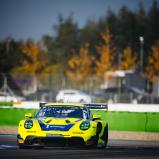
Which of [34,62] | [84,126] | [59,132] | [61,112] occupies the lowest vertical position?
[59,132]

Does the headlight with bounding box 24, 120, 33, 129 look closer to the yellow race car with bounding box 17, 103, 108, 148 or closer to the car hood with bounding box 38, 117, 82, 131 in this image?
the yellow race car with bounding box 17, 103, 108, 148

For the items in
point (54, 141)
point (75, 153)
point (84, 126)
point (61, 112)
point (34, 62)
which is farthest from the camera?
point (34, 62)

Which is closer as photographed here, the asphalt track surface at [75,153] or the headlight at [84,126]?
the asphalt track surface at [75,153]

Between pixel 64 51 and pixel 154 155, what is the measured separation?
334ft

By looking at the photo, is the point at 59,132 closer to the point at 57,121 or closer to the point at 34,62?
the point at 57,121

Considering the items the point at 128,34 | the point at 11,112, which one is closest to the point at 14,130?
the point at 11,112

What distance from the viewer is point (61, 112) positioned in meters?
19.8

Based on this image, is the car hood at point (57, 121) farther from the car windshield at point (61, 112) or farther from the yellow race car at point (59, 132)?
the car windshield at point (61, 112)

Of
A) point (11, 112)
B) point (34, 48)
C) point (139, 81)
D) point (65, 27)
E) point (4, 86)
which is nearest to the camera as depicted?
point (11, 112)

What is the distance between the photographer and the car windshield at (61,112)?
19.7 meters

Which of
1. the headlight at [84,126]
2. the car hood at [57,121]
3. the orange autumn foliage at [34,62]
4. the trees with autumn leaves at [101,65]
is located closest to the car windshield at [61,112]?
the car hood at [57,121]

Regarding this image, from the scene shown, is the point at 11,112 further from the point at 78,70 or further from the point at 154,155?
the point at 78,70

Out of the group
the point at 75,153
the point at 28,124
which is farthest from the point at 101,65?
the point at 75,153

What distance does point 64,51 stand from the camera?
392ft
